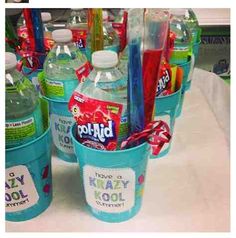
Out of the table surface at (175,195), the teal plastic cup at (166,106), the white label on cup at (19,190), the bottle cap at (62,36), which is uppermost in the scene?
the bottle cap at (62,36)

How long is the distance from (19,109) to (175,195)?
28cm

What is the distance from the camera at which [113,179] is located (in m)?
0.47

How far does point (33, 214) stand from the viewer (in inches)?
20.7

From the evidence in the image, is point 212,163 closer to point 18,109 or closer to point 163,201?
point 163,201

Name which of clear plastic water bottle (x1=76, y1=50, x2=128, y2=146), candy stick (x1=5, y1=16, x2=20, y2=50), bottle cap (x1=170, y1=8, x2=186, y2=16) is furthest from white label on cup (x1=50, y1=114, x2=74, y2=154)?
bottle cap (x1=170, y1=8, x2=186, y2=16)

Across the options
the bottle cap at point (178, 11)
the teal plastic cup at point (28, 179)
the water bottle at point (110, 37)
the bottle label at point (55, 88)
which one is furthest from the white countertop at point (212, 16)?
the teal plastic cup at point (28, 179)

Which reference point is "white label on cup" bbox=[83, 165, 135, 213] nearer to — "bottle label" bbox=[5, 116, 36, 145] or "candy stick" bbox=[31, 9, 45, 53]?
"bottle label" bbox=[5, 116, 36, 145]

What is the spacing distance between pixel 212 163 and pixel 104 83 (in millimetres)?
278

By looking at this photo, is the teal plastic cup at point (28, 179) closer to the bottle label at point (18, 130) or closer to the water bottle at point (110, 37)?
the bottle label at point (18, 130)

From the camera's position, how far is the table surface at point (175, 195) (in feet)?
1.69

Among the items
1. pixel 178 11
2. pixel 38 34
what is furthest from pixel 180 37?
pixel 38 34

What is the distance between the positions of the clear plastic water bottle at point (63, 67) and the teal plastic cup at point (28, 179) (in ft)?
0.32

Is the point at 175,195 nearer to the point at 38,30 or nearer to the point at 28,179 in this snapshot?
the point at 28,179
